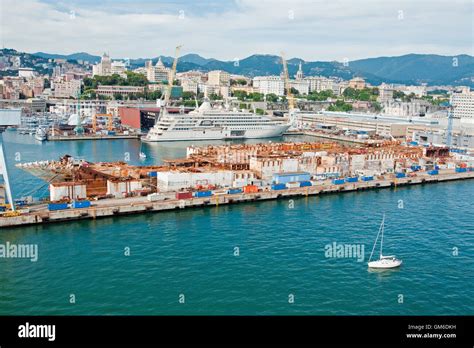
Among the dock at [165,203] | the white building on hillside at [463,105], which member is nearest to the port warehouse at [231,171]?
the dock at [165,203]

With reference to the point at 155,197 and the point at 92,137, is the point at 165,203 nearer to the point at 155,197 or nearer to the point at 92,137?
the point at 155,197

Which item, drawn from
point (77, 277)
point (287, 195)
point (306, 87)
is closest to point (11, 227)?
point (77, 277)

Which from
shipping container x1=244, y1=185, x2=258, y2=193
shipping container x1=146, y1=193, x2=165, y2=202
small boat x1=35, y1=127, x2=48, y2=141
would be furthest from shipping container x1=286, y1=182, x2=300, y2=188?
small boat x1=35, y1=127, x2=48, y2=141

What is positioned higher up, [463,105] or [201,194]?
[463,105]

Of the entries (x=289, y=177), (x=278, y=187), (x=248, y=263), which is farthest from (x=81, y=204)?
(x=289, y=177)

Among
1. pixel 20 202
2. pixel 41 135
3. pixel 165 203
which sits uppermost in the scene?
pixel 41 135

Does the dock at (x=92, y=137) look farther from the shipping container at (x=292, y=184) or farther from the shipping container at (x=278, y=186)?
the shipping container at (x=278, y=186)

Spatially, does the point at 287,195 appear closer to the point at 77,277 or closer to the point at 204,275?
the point at 204,275
